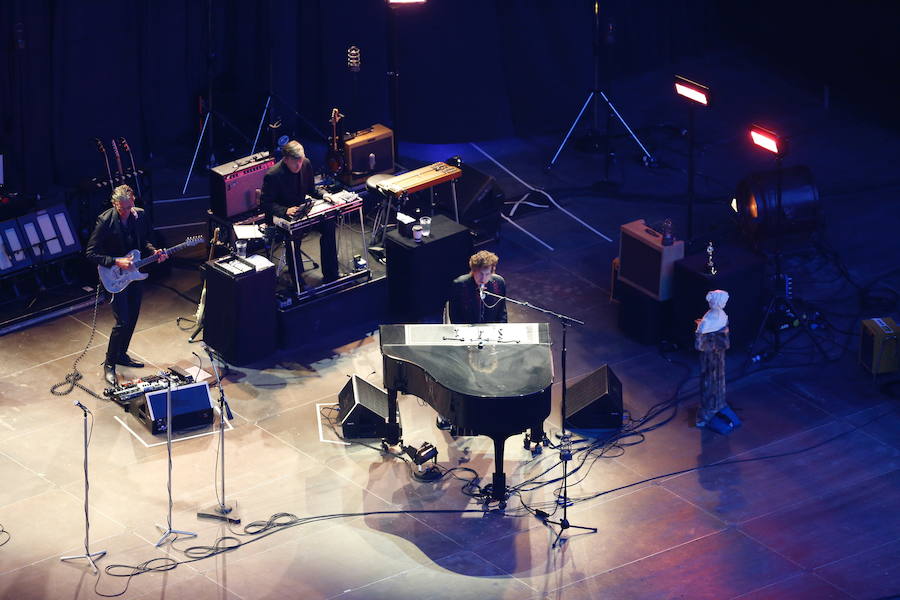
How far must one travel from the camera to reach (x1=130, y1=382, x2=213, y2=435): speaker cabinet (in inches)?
455

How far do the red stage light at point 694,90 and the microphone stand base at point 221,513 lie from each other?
5.31 metres

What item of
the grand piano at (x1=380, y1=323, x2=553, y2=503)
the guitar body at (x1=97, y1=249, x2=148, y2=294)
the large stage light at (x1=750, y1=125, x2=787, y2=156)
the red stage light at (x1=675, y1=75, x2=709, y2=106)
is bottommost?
the grand piano at (x1=380, y1=323, x2=553, y2=503)

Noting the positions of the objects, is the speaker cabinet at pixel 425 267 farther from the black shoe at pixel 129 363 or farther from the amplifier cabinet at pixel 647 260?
the black shoe at pixel 129 363

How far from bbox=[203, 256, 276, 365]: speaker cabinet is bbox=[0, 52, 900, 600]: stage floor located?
0.57 ft

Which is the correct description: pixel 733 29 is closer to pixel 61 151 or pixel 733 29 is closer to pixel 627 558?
pixel 61 151

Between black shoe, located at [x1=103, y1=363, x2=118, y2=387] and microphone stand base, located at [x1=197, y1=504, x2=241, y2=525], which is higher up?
black shoe, located at [x1=103, y1=363, x2=118, y2=387]

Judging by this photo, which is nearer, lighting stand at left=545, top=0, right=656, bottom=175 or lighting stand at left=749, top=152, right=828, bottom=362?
lighting stand at left=749, top=152, right=828, bottom=362

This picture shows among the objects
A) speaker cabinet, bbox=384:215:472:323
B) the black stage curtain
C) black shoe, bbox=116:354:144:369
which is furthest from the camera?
the black stage curtain

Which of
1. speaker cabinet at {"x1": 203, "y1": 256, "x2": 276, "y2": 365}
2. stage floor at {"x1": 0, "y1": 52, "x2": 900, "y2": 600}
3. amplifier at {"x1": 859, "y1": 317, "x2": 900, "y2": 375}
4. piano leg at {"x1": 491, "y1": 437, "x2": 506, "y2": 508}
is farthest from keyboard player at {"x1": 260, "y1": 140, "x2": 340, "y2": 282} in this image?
amplifier at {"x1": 859, "y1": 317, "x2": 900, "y2": 375}

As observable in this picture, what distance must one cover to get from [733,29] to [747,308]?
7585mm

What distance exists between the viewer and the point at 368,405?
1144 cm

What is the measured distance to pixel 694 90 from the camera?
13.0 metres

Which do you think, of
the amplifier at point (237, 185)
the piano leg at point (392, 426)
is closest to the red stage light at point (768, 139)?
the piano leg at point (392, 426)

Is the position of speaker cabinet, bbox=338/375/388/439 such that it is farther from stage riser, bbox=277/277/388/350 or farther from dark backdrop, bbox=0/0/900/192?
dark backdrop, bbox=0/0/900/192
